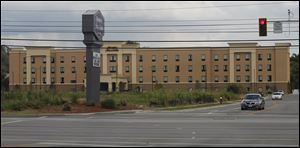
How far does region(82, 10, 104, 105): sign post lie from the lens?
48656 millimetres

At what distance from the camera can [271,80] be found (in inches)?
5007

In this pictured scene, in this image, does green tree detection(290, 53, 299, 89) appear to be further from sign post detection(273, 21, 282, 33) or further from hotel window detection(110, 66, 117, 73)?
hotel window detection(110, 66, 117, 73)

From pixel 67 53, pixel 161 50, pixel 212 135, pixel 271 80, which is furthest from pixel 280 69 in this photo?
pixel 212 135

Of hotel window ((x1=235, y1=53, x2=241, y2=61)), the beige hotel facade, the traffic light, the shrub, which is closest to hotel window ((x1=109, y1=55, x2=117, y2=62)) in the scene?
the beige hotel facade

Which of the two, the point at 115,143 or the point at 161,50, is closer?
the point at 115,143

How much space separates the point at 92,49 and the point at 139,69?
94.2 metres

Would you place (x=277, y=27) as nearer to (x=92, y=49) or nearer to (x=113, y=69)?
(x=92, y=49)

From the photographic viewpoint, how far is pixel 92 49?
49625 millimetres

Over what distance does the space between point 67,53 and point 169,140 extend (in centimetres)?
12514

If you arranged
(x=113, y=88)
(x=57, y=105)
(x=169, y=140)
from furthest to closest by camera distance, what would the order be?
(x=113, y=88) < (x=57, y=105) < (x=169, y=140)

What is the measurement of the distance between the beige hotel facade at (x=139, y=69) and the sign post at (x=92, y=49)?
8411 centimetres

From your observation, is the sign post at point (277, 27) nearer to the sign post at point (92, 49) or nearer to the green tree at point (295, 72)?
the sign post at point (92, 49)

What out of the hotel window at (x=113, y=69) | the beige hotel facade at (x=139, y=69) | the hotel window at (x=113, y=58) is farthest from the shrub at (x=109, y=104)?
the hotel window at (x=113, y=69)

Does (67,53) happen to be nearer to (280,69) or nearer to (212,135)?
Answer: (280,69)
